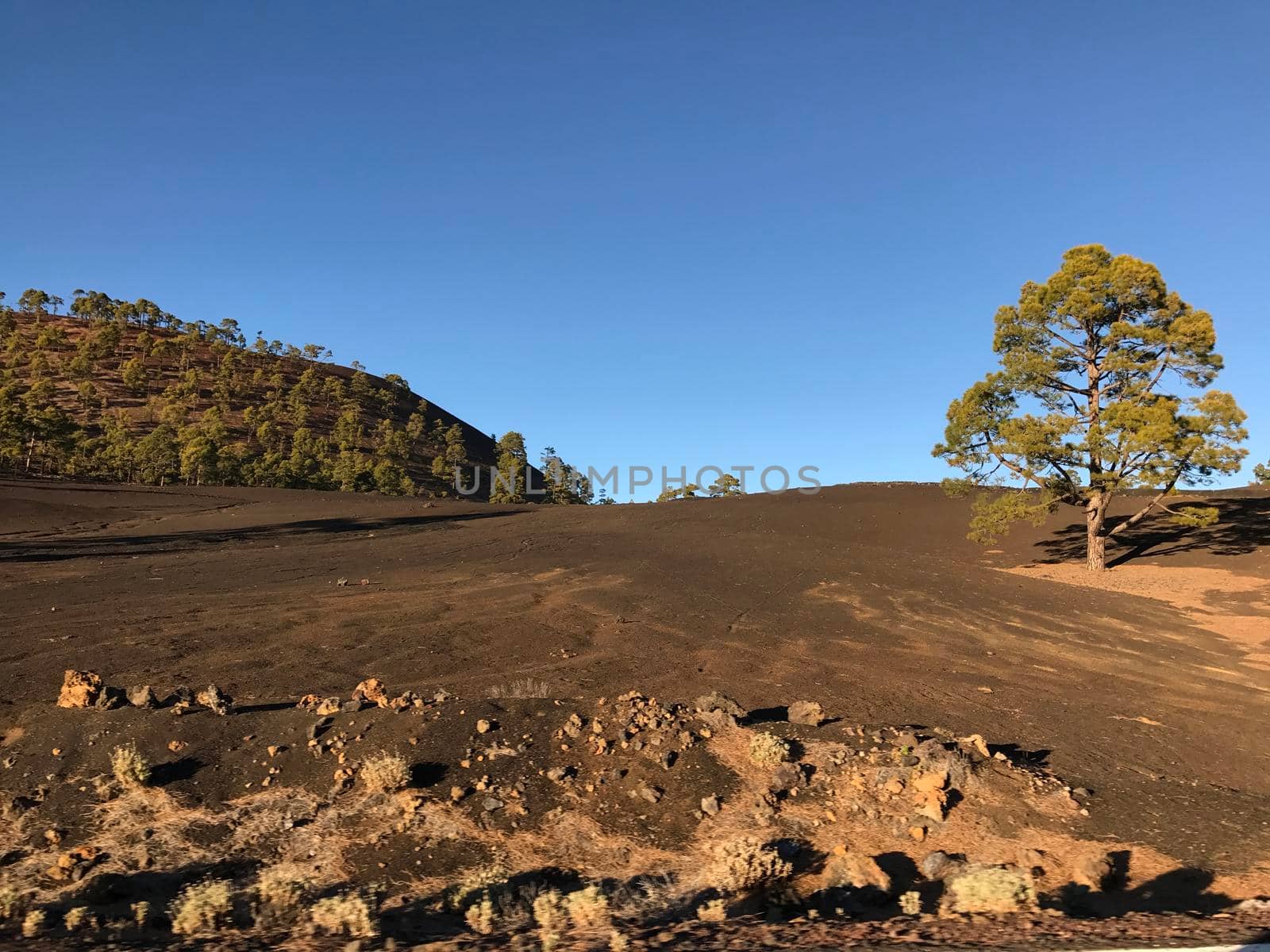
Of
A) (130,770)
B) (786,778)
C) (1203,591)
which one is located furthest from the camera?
(1203,591)

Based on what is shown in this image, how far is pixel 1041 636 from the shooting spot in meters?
18.1

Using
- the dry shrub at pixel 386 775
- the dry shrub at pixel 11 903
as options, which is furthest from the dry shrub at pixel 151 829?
the dry shrub at pixel 386 775

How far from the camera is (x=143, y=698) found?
10.2 meters

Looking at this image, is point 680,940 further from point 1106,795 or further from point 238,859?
point 1106,795

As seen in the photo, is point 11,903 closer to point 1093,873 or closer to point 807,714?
point 807,714

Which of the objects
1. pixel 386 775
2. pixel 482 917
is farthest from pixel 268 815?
pixel 482 917

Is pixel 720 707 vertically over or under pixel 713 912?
over

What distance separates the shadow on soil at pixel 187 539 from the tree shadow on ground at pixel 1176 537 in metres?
30.9

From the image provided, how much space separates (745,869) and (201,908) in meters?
4.55

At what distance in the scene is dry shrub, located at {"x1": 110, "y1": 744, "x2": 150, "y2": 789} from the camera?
8578mm

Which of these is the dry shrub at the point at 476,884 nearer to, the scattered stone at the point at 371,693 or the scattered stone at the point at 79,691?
the scattered stone at the point at 371,693

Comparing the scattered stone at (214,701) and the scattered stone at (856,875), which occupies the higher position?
the scattered stone at (214,701)

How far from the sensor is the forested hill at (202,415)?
2891 inches

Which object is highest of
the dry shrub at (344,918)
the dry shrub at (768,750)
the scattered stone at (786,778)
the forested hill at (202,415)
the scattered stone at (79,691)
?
the forested hill at (202,415)
